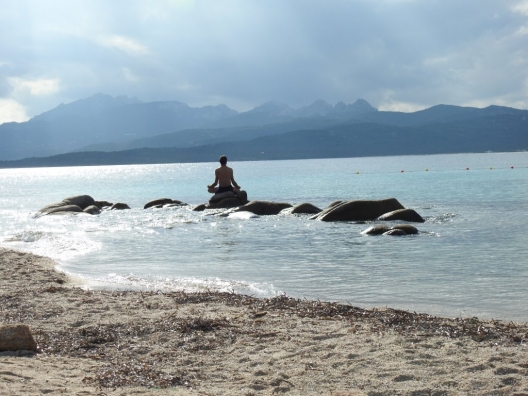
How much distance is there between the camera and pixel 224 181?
2756 cm

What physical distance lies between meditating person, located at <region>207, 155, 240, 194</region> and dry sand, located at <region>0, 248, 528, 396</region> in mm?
16758

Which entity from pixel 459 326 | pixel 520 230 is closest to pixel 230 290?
pixel 459 326

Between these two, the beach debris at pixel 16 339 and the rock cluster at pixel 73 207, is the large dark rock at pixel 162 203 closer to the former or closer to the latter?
the rock cluster at pixel 73 207

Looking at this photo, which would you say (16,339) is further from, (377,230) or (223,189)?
(223,189)

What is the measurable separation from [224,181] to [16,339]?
21.2m

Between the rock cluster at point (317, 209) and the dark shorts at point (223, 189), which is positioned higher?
the dark shorts at point (223, 189)

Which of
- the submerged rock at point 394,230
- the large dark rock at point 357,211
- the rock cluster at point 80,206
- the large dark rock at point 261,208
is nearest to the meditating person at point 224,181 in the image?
the large dark rock at point 261,208

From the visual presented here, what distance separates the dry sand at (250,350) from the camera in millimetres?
5629

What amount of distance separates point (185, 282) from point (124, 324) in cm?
395

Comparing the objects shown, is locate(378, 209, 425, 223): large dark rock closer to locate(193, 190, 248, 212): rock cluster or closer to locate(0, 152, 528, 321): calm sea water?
locate(0, 152, 528, 321): calm sea water

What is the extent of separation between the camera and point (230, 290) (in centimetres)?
1100

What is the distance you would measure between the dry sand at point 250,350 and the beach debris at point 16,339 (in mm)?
148

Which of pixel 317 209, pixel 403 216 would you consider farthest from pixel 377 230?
pixel 317 209

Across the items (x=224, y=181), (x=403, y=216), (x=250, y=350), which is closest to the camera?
(x=250, y=350)
